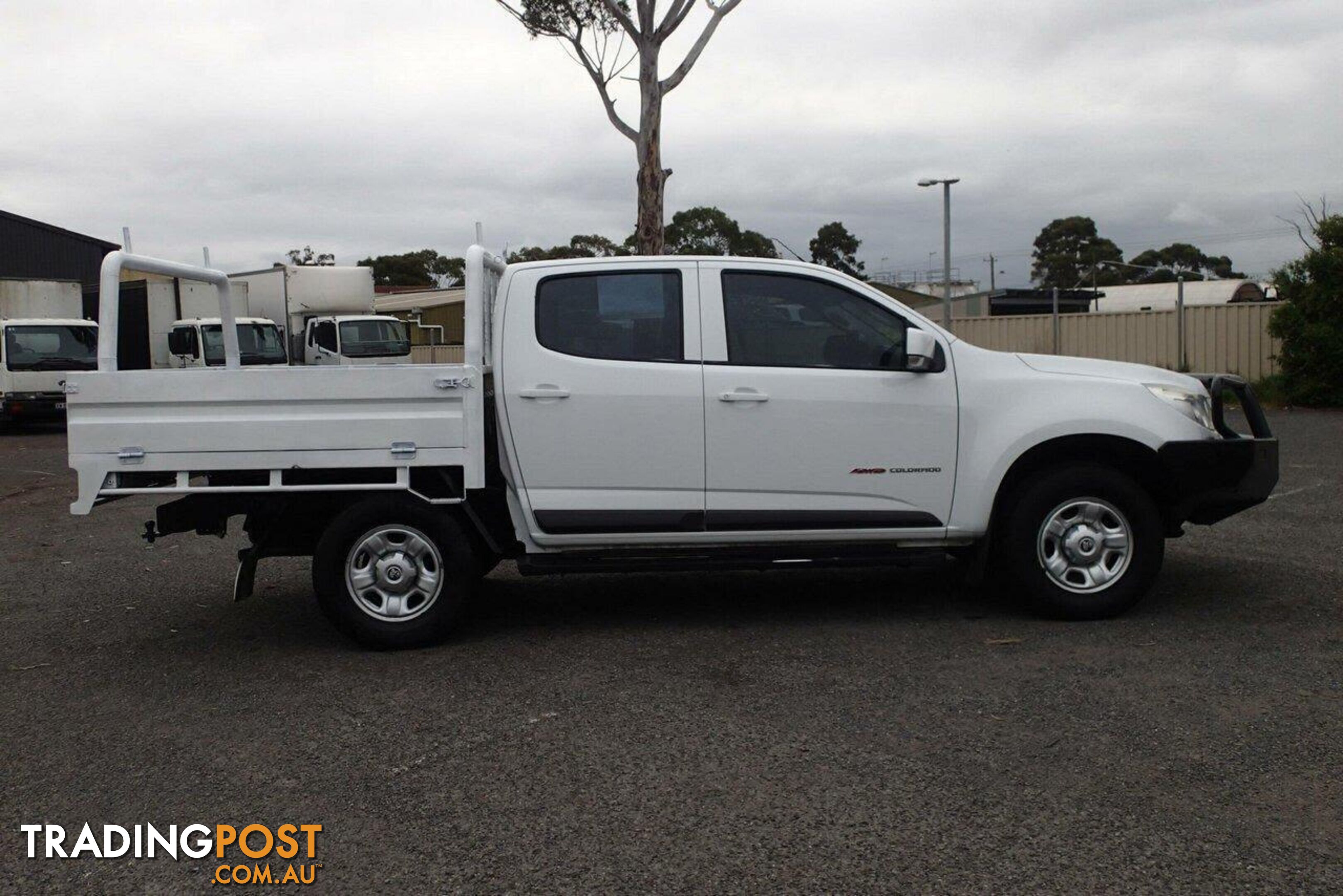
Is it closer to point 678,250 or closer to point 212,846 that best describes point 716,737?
point 212,846

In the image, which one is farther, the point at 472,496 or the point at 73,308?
the point at 73,308

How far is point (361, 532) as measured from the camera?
19.8 ft

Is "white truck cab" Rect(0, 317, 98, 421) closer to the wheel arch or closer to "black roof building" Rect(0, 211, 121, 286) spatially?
"black roof building" Rect(0, 211, 121, 286)

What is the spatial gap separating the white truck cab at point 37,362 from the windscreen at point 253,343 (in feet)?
7.37

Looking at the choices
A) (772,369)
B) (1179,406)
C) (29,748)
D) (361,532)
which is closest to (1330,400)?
(1179,406)

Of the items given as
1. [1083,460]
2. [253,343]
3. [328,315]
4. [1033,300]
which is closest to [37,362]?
[253,343]

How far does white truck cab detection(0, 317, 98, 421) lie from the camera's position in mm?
22641

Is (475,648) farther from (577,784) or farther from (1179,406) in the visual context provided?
(1179,406)

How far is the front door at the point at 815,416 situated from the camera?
6.17 m

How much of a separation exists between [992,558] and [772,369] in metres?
1.63

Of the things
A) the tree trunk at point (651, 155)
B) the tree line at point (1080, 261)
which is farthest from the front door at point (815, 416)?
the tree line at point (1080, 261)

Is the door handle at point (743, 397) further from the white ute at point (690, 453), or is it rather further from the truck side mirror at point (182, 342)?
the truck side mirror at point (182, 342)

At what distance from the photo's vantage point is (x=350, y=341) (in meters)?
23.6

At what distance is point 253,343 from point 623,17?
9368 mm
